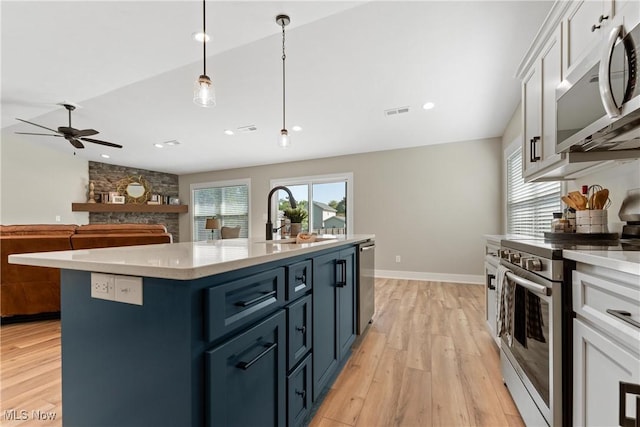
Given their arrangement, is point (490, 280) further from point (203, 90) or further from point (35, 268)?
point (35, 268)

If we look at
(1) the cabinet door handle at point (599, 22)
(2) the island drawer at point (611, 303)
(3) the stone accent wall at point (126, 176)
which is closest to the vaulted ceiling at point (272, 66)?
(1) the cabinet door handle at point (599, 22)

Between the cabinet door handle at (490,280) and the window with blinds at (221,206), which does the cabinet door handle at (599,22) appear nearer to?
the cabinet door handle at (490,280)

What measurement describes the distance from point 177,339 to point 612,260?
50.8 inches

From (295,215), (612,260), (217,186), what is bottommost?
(612,260)

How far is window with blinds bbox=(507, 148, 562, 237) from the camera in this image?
9.29ft

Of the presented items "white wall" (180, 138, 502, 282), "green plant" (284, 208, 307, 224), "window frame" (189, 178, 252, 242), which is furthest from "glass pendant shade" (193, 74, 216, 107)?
"window frame" (189, 178, 252, 242)

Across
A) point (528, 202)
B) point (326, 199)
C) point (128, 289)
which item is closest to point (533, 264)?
point (128, 289)

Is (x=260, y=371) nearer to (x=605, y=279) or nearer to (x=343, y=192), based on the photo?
(x=605, y=279)

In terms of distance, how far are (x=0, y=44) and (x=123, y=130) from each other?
2.43 meters

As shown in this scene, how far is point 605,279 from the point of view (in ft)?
2.91

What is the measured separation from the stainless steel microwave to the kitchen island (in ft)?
4.52

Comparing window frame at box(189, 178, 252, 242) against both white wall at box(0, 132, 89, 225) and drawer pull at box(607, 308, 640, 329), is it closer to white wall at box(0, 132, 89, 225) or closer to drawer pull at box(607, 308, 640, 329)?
white wall at box(0, 132, 89, 225)

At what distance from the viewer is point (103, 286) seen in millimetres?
887

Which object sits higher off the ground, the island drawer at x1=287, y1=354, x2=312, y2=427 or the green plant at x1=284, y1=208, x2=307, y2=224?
the green plant at x1=284, y1=208, x2=307, y2=224
